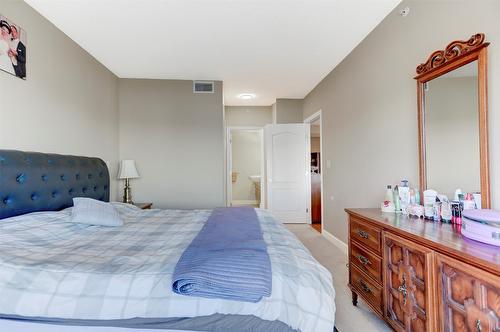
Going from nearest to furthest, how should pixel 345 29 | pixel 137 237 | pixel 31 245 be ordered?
pixel 31 245 < pixel 137 237 < pixel 345 29

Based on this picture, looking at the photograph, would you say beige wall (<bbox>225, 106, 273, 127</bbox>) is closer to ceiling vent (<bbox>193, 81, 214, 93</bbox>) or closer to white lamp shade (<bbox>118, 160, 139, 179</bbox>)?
ceiling vent (<bbox>193, 81, 214, 93</bbox>)

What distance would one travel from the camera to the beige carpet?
180 cm

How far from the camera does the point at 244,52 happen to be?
9.76 ft

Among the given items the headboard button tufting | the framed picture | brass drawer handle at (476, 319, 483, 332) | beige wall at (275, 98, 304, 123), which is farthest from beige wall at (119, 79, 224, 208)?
brass drawer handle at (476, 319, 483, 332)

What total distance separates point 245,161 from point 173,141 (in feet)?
13.6

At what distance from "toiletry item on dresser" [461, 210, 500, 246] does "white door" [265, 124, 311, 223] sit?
3.70 m

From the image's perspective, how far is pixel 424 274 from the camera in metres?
1.28

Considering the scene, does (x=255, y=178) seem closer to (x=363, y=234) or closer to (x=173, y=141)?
(x=173, y=141)

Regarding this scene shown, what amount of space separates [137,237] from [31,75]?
1.77 metres

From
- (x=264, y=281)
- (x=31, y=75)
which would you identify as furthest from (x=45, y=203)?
(x=264, y=281)

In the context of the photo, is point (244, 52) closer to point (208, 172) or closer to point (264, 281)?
point (208, 172)

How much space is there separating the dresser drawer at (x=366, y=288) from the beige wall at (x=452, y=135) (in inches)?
32.8

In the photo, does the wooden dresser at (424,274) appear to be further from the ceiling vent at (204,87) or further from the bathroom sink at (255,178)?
the bathroom sink at (255,178)

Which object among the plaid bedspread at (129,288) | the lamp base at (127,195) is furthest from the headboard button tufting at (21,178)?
the lamp base at (127,195)
